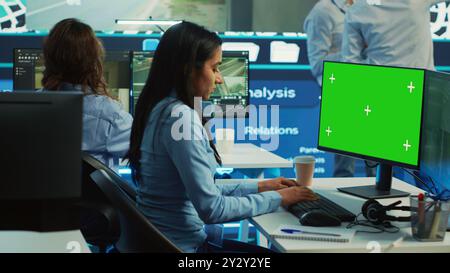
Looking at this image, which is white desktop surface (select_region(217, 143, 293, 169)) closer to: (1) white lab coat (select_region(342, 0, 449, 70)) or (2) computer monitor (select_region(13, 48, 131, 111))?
(2) computer monitor (select_region(13, 48, 131, 111))

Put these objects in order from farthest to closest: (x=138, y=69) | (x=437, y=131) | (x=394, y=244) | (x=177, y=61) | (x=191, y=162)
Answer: (x=138, y=69) → (x=437, y=131) → (x=177, y=61) → (x=191, y=162) → (x=394, y=244)

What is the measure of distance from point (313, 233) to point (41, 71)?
2390mm

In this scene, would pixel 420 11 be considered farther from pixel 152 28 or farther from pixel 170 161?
pixel 170 161

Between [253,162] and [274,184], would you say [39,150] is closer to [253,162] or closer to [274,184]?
[274,184]

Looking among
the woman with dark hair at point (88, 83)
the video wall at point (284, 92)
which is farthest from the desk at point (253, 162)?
the video wall at point (284, 92)

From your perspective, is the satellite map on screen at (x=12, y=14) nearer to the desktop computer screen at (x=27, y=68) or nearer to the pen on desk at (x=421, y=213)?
the desktop computer screen at (x=27, y=68)

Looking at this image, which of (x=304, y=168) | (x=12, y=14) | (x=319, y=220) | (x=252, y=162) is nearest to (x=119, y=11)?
(x=12, y=14)

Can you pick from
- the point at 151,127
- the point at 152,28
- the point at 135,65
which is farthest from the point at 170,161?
the point at 152,28

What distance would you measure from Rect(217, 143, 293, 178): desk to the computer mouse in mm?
1282

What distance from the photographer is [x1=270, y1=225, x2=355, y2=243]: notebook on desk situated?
2098 millimetres

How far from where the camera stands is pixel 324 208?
2393mm
